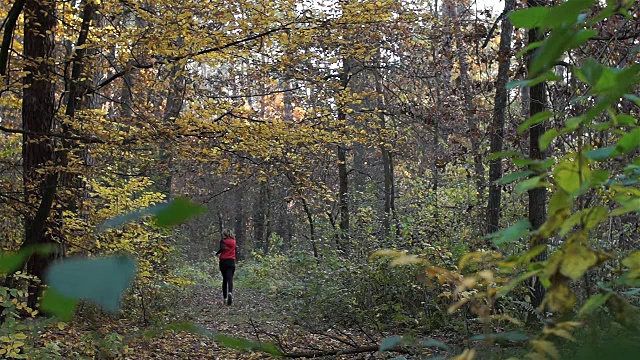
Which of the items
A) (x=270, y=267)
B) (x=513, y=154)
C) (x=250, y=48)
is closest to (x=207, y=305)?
(x=270, y=267)

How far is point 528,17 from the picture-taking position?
36.7 inches

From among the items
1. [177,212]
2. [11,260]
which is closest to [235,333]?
[11,260]

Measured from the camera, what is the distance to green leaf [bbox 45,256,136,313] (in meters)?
0.56

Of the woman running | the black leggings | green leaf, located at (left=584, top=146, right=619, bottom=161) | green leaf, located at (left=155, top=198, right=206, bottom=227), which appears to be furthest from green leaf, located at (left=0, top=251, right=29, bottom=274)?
the black leggings

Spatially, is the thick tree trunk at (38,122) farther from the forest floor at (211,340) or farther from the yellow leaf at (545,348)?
the yellow leaf at (545,348)

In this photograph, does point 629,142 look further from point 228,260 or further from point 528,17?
point 228,260

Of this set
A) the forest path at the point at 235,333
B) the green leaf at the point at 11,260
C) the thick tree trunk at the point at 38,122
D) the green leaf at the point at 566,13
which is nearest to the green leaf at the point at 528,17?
the green leaf at the point at 566,13

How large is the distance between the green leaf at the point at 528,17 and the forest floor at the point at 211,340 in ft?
10.6

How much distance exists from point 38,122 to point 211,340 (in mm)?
4902

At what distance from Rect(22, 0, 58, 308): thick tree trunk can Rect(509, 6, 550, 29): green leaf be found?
6.30 m

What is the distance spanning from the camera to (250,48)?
7.03m

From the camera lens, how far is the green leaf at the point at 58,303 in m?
0.60

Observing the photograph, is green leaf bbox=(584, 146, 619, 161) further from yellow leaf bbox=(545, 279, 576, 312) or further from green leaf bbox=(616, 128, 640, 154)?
yellow leaf bbox=(545, 279, 576, 312)

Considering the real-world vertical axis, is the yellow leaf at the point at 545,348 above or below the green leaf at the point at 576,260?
below
